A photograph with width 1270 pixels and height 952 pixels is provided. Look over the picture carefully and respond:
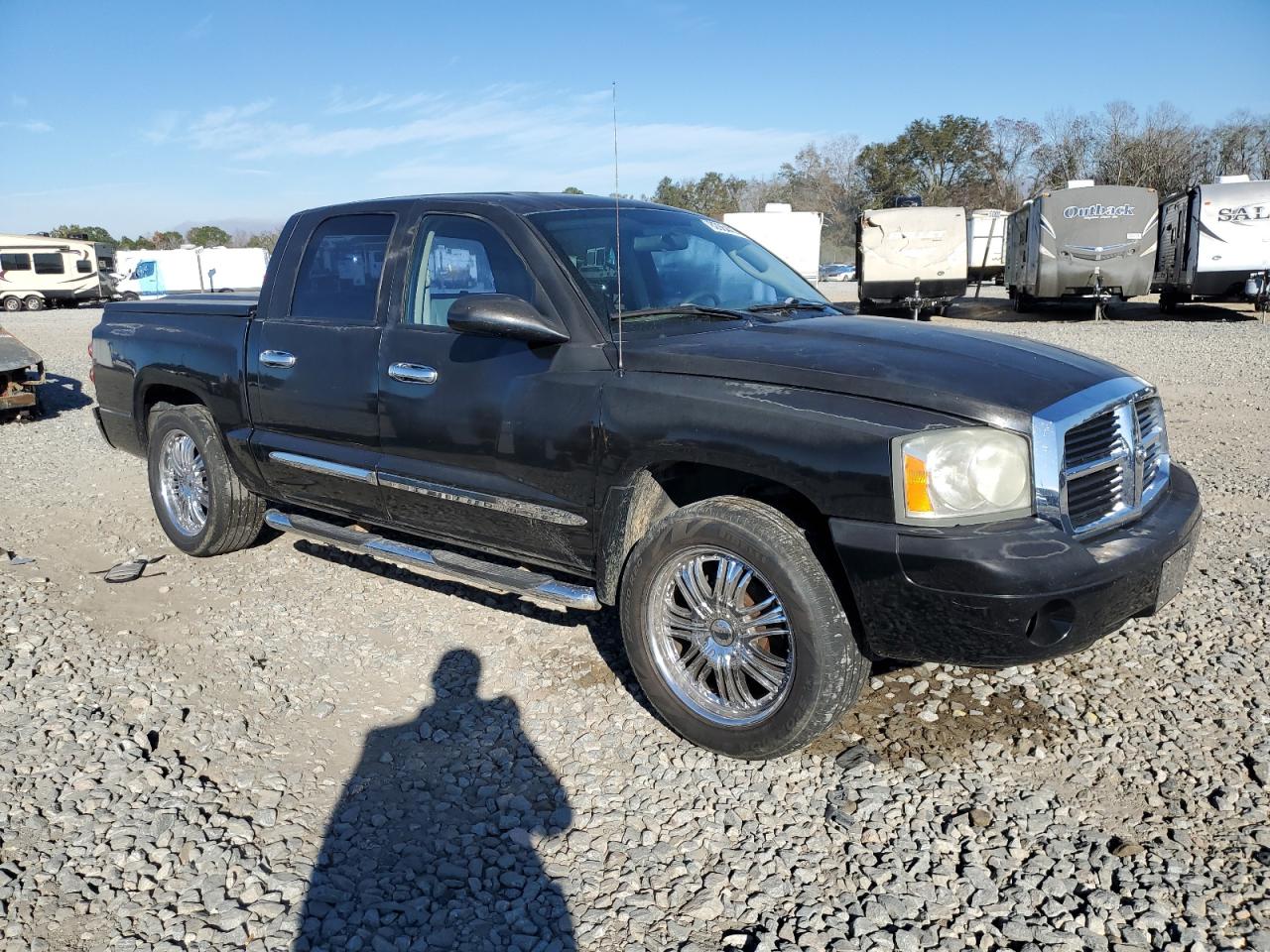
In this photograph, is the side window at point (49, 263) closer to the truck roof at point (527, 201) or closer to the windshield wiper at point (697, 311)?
the truck roof at point (527, 201)

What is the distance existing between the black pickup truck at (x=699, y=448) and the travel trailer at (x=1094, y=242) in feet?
62.5

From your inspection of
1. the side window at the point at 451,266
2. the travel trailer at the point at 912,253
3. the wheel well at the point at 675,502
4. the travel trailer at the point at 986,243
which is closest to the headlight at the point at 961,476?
→ the wheel well at the point at 675,502

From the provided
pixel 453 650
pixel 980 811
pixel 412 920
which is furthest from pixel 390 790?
pixel 980 811

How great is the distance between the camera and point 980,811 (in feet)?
10.0

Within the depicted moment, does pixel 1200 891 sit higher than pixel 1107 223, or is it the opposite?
pixel 1107 223

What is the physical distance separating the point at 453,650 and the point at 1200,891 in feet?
9.90

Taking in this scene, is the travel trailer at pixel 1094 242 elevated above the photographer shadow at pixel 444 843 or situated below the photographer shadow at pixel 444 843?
above

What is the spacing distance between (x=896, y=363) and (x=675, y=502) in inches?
40.3

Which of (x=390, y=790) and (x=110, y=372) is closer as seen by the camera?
(x=390, y=790)

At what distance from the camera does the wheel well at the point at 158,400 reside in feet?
18.9

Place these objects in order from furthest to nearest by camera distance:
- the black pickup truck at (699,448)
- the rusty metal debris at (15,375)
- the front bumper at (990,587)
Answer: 1. the rusty metal debris at (15,375)
2. the black pickup truck at (699,448)
3. the front bumper at (990,587)

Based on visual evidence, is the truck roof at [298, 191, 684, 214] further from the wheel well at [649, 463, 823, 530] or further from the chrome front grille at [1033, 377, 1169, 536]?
the chrome front grille at [1033, 377, 1169, 536]

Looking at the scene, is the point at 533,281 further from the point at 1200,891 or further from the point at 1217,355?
the point at 1217,355

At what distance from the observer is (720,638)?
11.1ft
